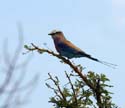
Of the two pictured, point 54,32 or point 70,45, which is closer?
point 70,45

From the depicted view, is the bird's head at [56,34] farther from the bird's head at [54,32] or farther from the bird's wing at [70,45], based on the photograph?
the bird's wing at [70,45]

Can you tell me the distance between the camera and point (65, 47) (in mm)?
9492

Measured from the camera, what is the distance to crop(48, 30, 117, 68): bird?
29.8 ft

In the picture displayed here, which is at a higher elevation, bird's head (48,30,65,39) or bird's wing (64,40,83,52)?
bird's head (48,30,65,39)

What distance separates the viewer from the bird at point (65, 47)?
9.09m

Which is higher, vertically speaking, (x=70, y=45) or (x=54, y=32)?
(x=54, y=32)

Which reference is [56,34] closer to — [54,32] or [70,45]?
[54,32]

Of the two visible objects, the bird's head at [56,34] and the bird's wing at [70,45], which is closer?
the bird's wing at [70,45]

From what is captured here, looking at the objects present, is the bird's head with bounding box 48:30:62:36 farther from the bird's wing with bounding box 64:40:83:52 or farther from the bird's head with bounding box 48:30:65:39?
the bird's wing with bounding box 64:40:83:52

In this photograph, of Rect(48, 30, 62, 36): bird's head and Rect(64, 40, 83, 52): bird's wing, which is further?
Rect(48, 30, 62, 36): bird's head

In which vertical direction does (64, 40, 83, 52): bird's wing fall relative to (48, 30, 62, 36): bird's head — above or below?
below

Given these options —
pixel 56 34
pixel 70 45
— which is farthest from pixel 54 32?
pixel 70 45

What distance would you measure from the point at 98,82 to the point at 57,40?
309cm

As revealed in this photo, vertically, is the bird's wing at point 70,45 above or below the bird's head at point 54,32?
below
